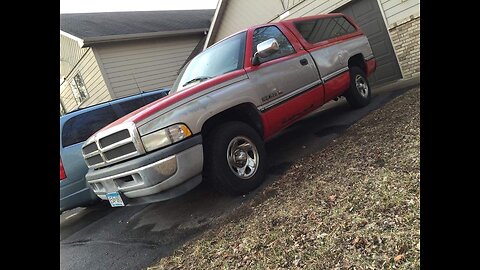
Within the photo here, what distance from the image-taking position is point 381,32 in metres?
9.55

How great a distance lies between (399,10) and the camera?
8922mm

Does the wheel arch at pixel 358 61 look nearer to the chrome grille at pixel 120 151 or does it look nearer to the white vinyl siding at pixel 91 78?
the chrome grille at pixel 120 151

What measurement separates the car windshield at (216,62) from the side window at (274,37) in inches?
7.4

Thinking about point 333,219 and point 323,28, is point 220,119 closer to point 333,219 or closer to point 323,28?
point 333,219

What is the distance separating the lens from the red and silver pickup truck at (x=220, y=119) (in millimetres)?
3582

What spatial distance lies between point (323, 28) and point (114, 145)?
414 cm

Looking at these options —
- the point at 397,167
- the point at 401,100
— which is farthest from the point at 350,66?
the point at 397,167

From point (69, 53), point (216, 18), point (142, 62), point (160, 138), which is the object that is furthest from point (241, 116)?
point (69, 53)

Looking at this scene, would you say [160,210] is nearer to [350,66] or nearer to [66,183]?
[66,183]

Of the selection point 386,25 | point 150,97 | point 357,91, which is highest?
point 150,97

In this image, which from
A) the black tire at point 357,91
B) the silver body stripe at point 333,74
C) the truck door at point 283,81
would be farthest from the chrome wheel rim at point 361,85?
the truck door at point 283,81

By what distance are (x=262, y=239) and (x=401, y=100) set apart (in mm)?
4548

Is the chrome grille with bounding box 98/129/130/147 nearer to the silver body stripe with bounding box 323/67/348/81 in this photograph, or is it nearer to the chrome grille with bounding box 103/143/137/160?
the chrome grille with bounding box 103/143/137/160

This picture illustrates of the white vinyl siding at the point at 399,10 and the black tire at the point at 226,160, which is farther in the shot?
the white vinyl siding at the point at 399,10
